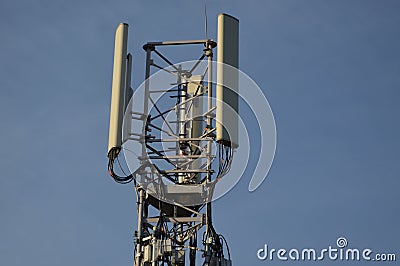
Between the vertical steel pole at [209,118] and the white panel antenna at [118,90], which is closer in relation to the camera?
the vertical steel pole at [209,118]

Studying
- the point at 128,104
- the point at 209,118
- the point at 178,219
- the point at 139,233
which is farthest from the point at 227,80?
the point at 139,233

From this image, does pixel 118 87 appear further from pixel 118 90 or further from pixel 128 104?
pixel 128 104

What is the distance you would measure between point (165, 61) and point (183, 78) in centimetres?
110

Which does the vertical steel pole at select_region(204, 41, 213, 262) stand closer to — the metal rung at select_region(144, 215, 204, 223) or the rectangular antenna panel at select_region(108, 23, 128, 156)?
the metal rung at select_region(144, 215, 204, 223)

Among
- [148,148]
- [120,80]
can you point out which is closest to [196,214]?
[148,148]

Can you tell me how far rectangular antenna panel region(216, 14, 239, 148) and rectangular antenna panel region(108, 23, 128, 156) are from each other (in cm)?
406

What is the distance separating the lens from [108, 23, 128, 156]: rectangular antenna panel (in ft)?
120

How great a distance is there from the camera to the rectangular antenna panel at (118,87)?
120 feet

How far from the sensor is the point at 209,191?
36312 mm

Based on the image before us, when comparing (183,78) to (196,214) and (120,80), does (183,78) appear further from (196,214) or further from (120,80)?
(196,214)

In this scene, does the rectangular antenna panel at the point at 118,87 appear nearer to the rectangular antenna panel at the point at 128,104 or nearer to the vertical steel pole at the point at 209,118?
the rectangular antenna panel at the point at 128,104

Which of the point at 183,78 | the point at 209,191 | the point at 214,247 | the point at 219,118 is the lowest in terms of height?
the point at 214,247

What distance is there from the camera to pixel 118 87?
3728 centimetres

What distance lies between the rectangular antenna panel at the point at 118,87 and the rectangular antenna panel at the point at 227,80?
4.06 metres
